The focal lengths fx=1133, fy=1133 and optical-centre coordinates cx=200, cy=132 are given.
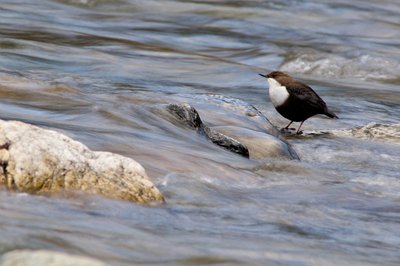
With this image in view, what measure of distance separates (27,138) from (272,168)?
2.33 meters

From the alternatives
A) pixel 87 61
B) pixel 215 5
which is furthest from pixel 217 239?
pixel 215 5

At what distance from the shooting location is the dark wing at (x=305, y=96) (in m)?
10.6

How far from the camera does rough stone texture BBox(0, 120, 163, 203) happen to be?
533 centimetres

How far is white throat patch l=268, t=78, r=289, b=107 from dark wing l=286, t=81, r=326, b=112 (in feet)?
0.19

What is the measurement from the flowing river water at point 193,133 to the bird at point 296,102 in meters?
0.27

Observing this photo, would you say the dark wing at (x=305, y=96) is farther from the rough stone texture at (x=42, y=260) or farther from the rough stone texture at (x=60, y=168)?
the rough stone texture at (x=42, y=260)

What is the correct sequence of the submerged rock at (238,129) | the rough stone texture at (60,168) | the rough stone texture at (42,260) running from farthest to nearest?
1. the submerged rock at (238,129)
2. the rough stone texture at (60,168)
3. the rough stone texture at (42,260)

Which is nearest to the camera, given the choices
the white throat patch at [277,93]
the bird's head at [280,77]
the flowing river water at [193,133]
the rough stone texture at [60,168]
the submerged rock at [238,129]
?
the flowing river water at [193,133]

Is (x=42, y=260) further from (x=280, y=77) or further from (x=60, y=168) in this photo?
(x=280, y=77)

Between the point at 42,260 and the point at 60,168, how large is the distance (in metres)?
1.54

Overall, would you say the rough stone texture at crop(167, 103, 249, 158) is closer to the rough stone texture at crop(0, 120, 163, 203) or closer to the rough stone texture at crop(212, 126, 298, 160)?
the rough stone texture at crop(212, 126, 298, 160)

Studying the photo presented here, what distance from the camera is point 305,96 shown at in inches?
422

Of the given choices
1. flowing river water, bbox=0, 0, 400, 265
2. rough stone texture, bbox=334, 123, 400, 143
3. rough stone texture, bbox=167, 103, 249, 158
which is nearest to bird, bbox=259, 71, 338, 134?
flowing river water, bbox=0, 0, 400, 265

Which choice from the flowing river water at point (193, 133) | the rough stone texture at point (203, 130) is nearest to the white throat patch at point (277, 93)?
the flowing river water at point (193, 133)
